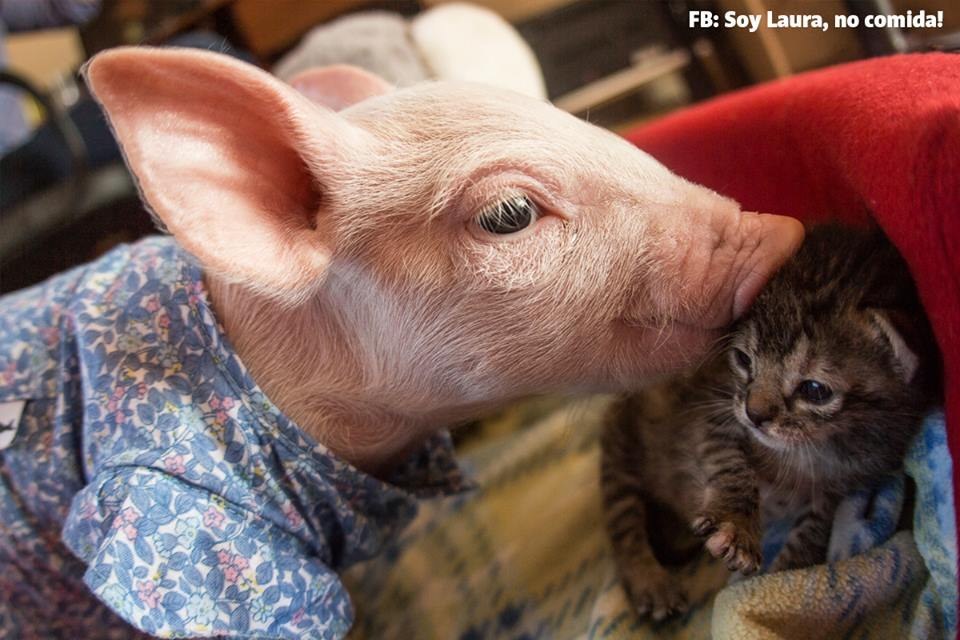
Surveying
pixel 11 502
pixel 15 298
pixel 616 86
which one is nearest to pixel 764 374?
pixel 11 502

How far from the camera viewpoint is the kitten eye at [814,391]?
0.83m

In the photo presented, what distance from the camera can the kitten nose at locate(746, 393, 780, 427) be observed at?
2.76 ft

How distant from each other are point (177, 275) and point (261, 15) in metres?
2.70

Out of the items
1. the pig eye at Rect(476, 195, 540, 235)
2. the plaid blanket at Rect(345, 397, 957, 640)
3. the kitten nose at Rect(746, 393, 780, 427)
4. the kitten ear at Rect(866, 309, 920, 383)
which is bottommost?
the plaid blanket at Rect(345, 397, 957, 640)

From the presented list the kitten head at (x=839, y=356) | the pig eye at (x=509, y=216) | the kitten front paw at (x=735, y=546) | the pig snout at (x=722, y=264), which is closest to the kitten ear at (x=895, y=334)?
the kitten head at (x=839, y=356)

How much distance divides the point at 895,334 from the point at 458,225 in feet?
1.61

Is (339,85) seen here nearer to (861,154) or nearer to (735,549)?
(861,154)

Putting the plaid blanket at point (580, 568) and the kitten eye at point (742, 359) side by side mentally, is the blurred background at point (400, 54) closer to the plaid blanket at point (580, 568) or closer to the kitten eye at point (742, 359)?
the kitten eye at point (742, 359)

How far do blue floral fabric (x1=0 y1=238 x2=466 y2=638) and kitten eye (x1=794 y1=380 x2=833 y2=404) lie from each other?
0.62m

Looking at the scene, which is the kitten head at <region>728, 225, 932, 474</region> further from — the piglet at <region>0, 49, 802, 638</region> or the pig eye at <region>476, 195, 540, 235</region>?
the pig eye at <region>476, 195, 540, 235</region>

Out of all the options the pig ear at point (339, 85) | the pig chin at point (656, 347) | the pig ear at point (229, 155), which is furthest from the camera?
the pig ear at point (339, 85)

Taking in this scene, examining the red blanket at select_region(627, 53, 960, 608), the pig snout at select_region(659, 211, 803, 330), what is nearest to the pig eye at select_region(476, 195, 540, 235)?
the pig snout at select_region(659, 211, 803, 330)

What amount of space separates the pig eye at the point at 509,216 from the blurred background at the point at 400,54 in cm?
36

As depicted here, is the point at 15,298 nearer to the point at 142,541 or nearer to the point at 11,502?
the point at 11,502
